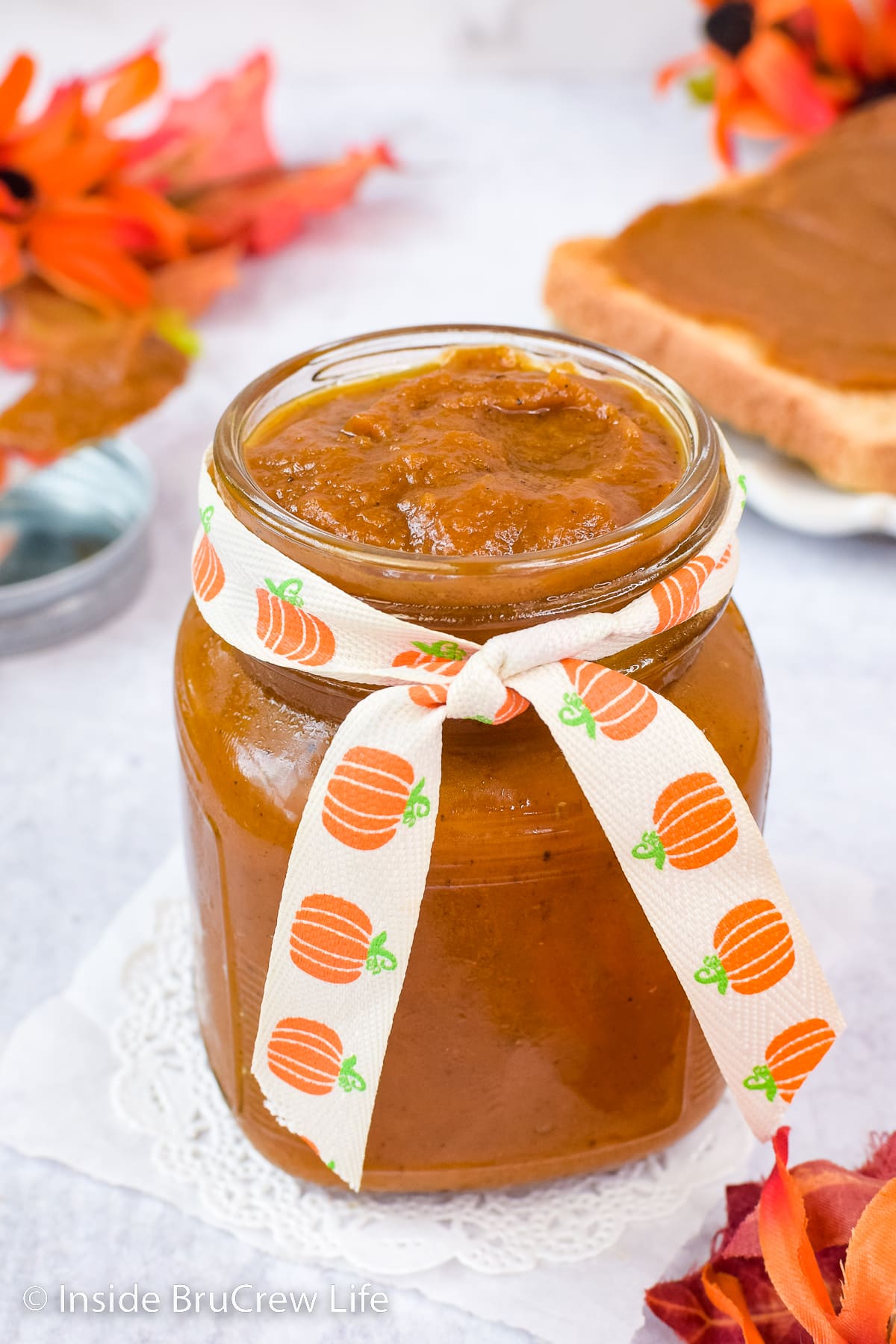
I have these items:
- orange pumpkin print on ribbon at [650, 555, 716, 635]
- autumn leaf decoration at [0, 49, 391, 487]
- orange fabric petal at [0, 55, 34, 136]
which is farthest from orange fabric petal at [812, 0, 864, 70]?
orange pumpkin print on ribbon at [650, 555, 716, 635]

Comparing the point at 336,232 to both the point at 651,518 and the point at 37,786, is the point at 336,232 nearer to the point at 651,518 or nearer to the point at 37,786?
the point at 37,786

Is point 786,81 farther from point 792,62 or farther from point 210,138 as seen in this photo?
point 210,138

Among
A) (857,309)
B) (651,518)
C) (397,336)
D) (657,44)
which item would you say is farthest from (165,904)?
(657,44)

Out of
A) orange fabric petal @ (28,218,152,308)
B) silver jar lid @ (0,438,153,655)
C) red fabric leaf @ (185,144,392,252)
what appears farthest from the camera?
red fabric leaf @ (185,144,392,252)

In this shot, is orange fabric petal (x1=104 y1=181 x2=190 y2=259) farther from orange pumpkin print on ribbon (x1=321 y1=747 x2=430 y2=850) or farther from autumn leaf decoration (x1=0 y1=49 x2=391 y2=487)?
orange pumpkin print on ribbon (x1=321 y1=747 x2=430 y2=850)

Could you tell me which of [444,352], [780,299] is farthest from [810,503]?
[444,352]

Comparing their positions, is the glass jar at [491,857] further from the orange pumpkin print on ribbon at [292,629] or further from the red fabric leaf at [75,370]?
the red fabric leaf at [75,370]
